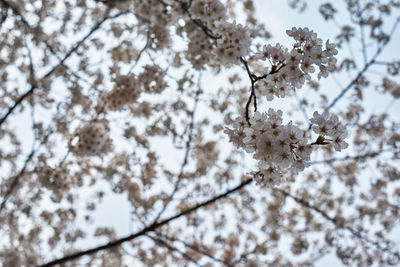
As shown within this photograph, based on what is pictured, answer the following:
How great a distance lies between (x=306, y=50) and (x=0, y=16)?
21.9 feet

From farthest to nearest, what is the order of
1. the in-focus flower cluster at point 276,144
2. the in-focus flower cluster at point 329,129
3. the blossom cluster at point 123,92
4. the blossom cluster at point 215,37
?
the blossom cluster at point 123,92 → the blossom cluster at point 215,37 → the in-focus flower cluster at point 329,129 → the in-focus flower cluster at point 276,144

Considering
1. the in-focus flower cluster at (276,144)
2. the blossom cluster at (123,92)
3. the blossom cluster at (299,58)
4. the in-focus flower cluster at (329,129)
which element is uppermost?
the blossom cluster at (123,92)

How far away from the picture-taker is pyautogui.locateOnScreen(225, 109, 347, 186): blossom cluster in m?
2.64

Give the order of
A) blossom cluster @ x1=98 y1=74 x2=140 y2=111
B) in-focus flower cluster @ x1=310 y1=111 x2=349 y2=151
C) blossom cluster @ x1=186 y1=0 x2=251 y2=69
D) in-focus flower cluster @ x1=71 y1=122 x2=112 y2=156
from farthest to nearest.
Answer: in-focus flower cluster @ x1=71 y1=122 x2=112 y2=156, blossom cluster @ x1=98 y1=74 x2=140 y2=111, blossom cluster @ x1=186 y1=0 x2=251 y2=69, in-focus flower cluster @ x1=310 y1=111 x2=349 y2=151

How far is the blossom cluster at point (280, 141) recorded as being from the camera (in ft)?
8.66

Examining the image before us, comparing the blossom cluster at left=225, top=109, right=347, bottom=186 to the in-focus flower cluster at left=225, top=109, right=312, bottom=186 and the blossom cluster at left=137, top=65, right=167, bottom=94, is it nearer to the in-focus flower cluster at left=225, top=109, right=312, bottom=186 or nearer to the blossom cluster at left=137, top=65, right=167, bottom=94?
the in-focus flower cluster at left=225, top=109, right=312, bottom=186

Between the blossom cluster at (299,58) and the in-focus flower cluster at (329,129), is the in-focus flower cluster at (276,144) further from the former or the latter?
the blossom cluster at (299,58)

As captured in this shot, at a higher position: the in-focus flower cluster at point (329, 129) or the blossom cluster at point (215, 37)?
the blossom cluster at point (215, 37)

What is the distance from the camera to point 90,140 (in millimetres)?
6066

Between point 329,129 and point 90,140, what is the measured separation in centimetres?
447

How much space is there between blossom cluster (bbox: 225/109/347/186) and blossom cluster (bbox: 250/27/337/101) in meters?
0.44

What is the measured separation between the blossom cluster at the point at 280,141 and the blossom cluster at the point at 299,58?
44cm

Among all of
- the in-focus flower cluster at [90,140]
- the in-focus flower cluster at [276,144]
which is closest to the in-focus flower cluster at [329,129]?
the in-focus flower cluster at [276,144]

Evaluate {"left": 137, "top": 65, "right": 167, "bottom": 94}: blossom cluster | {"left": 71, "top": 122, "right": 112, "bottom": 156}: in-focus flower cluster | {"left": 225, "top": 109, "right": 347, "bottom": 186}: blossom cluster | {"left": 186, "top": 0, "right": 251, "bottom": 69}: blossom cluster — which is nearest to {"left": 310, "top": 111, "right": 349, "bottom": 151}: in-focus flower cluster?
{"left": 225, "top": 109, "right": 347, "bottom": 186}: blossom cluster
